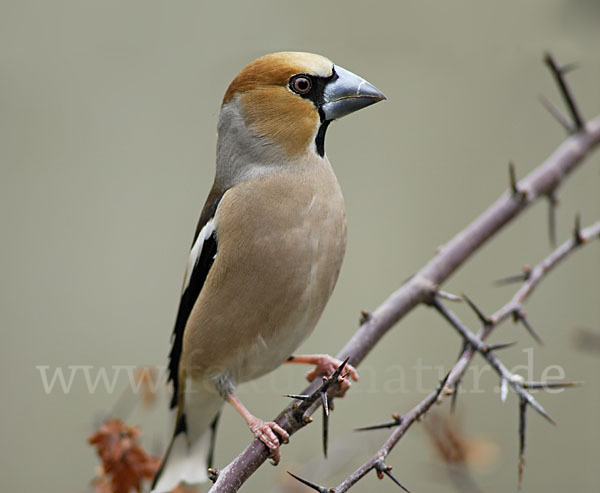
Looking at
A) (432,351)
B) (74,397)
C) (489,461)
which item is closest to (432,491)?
(432,351)

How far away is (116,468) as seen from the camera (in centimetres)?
234

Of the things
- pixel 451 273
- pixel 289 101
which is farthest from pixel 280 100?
pixel 451 273

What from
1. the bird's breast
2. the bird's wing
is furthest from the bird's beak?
the bird's wing

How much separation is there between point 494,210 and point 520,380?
3.04ft

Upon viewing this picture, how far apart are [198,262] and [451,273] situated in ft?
3.28

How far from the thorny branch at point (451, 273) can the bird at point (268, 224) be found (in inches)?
7.0

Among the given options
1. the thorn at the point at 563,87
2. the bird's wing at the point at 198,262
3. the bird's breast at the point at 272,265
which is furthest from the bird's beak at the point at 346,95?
the thorn at the point at 563,87

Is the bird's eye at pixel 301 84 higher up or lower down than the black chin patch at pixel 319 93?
higher up

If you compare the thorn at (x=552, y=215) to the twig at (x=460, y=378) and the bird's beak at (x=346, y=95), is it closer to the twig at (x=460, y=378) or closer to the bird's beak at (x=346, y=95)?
the twig at (x=460, y=378)

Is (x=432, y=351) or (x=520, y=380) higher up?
(x=432, y=351)

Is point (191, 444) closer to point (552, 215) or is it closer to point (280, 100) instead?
point (280, 100)

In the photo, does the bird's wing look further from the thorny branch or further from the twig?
the twig

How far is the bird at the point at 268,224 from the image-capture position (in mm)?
2484

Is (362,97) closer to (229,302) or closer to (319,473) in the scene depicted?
(229,302)
